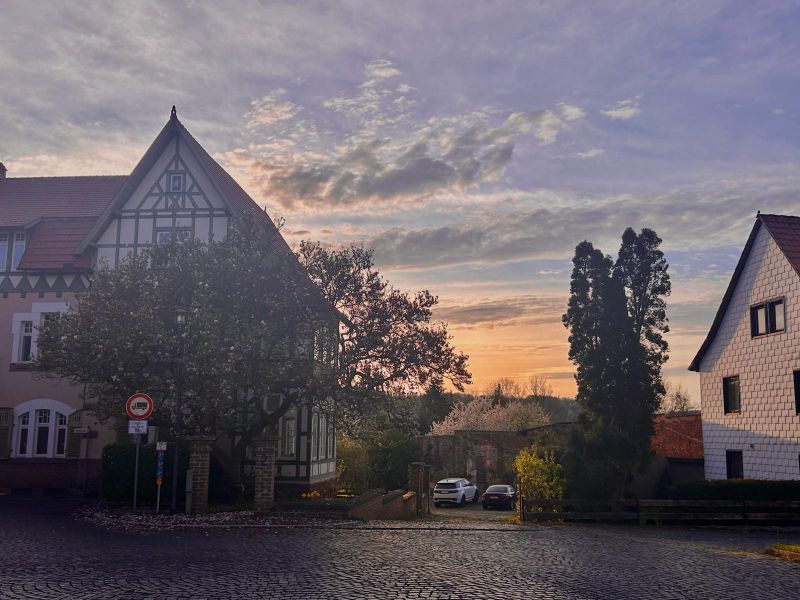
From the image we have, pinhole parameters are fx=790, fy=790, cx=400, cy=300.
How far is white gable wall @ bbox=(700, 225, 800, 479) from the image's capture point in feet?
93.0

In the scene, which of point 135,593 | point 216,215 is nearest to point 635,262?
point 216,215

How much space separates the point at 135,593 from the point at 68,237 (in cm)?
2448

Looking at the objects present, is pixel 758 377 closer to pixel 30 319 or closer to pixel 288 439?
pixel 288 439

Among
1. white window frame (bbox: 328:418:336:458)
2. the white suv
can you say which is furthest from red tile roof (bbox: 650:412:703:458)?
white window frame (bbox: 328:418:336:458)

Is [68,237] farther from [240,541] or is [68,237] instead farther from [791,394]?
[791,394]

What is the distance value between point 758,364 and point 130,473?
23124mm

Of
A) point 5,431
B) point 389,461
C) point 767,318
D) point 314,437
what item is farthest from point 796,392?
point 5,431

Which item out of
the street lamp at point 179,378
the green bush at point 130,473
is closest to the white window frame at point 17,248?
the green bush at point 130,473

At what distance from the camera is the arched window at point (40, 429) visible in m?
30.6

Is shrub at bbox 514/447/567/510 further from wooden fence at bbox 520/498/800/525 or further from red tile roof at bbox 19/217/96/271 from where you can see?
red tile roof at bbox 19/217/96/271

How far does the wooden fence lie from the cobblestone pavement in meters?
2.66

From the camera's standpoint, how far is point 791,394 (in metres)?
28.2

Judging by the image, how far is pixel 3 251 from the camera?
3262cm

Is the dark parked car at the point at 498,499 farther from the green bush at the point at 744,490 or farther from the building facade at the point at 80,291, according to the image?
the green bush at the point at 744,490
